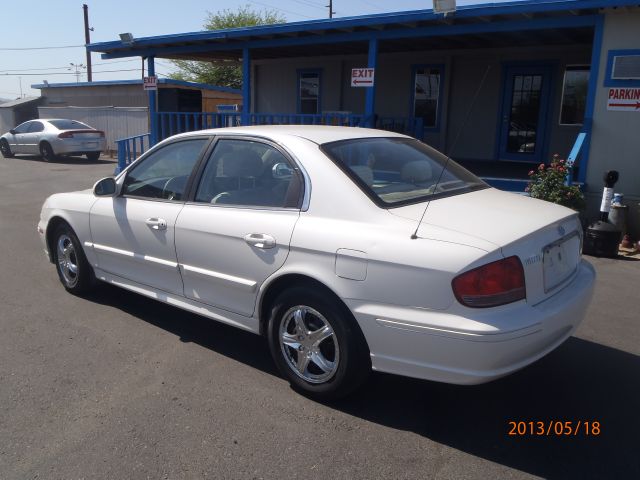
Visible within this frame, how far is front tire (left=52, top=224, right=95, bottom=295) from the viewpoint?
520 centimetres

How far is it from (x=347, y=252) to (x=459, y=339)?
0.76 metres

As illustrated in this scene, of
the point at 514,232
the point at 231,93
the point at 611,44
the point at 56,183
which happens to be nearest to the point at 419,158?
the point at 514,232

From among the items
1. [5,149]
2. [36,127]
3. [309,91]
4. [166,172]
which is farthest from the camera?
[5,149]

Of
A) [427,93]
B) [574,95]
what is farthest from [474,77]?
[574,95]

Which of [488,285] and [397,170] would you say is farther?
[397,170]

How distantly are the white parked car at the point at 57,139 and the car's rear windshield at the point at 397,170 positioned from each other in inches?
696

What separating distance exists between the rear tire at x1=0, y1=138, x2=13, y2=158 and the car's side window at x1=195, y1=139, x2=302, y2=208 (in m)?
20.4

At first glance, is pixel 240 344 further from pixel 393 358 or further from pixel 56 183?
pixel 56 183

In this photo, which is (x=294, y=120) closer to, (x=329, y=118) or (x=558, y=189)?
(x=329, y=118)

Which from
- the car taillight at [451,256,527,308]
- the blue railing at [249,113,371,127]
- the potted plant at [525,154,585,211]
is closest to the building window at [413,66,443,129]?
the blue railing at [249,113,371,127]

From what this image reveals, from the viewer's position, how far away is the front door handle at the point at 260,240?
3.50m

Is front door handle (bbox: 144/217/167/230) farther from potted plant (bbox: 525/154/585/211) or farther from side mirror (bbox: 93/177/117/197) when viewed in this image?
potted plant (bbox: 525/154/585/211)

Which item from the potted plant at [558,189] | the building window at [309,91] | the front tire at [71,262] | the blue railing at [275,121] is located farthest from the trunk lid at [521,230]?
the building window at [309,91]

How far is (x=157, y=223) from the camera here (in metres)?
4.21
